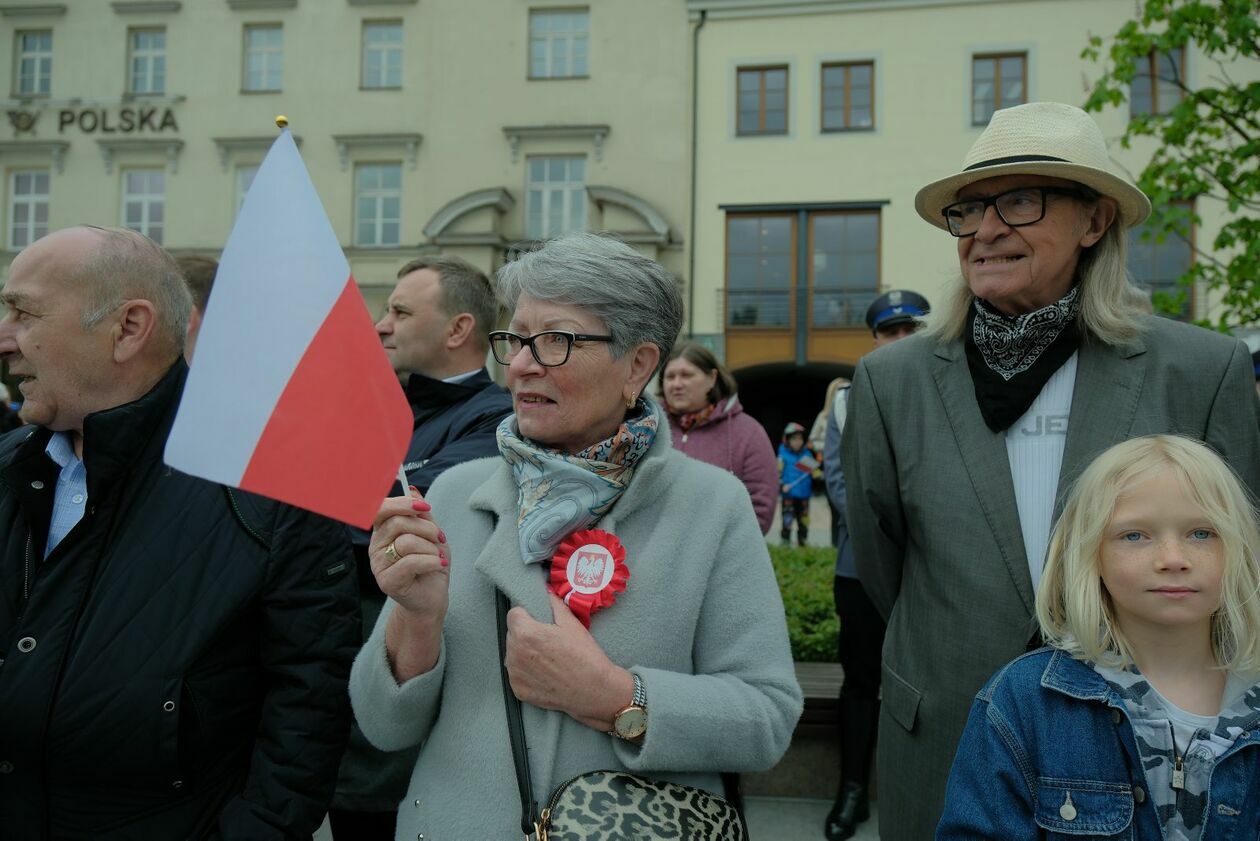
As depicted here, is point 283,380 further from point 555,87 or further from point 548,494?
point 555,87

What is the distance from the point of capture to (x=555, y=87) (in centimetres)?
2109

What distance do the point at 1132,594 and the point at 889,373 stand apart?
823mm

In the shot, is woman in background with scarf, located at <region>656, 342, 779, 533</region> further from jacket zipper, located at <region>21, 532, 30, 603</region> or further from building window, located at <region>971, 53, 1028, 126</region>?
building window, located at <region>971, 53, 1028, 126</region>

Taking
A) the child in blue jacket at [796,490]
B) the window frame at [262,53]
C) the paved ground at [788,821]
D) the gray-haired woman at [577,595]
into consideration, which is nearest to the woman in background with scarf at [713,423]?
the paved ground at [788,821]

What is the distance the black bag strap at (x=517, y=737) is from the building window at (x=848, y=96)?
2010 cm

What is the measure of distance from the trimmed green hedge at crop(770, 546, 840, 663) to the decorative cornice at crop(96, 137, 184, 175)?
1972 centimetres

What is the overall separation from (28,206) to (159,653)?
25.1 m

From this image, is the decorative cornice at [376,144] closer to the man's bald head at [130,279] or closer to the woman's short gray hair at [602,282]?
the man's bald head at [130,279]

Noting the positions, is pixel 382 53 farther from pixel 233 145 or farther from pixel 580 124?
pixel 580 124

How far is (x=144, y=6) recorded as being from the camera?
22.2m

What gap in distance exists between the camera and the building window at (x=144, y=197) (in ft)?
73.2

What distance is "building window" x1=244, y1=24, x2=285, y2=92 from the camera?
22141 mm

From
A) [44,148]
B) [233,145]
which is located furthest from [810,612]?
[44,148]

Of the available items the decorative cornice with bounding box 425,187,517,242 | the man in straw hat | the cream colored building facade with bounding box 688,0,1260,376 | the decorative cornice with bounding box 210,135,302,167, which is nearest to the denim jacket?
the man in straw hat
